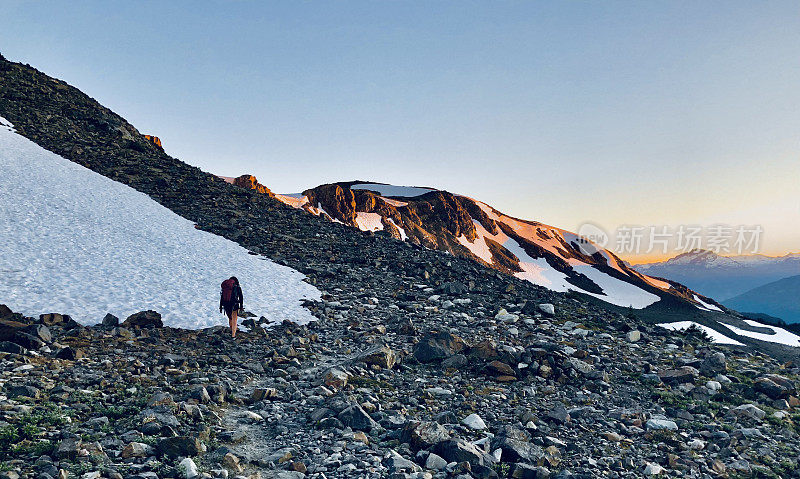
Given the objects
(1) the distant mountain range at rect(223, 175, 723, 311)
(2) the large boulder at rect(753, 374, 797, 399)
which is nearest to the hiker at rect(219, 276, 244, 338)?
(2) the large boulder at rect(753, 374, 797, 399)

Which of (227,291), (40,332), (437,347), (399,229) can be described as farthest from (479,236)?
(40,332)

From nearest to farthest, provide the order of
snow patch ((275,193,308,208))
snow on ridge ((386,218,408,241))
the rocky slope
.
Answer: the rocky slope → snow patch ((275,193,308,208)) → snow on ridge ((386,218,408,241))

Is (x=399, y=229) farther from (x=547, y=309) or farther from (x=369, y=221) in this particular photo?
(x=547, y=309)

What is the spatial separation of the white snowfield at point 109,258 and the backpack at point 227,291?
107 cm

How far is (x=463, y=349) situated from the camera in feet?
42.3

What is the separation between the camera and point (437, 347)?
41.8ft

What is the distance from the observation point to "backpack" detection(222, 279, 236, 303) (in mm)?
14727

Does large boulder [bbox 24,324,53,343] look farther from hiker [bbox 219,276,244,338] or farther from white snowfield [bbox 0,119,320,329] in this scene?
hiker [bbox 219,276,244,338]

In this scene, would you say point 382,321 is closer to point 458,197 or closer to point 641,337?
point 641,337

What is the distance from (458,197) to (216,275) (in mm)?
85656

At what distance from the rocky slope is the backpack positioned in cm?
128

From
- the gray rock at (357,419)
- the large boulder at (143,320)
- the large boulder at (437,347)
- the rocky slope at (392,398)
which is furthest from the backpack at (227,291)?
the gray rock at (357,419)

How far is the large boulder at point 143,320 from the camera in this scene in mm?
13664

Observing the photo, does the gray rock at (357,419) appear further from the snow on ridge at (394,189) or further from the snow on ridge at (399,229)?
the snow on ridge at (394,189)
